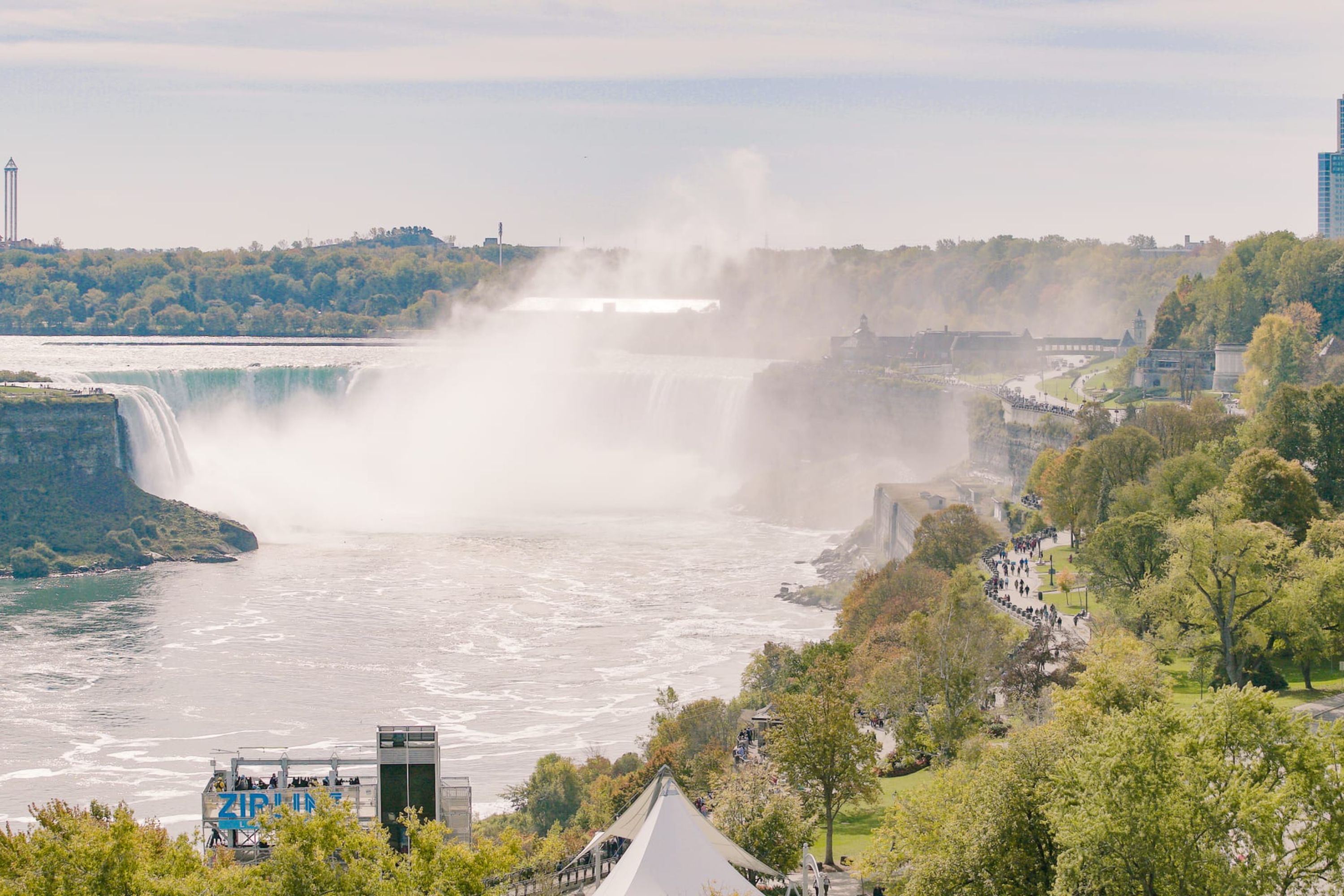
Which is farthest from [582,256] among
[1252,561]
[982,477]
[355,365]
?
[1252,561]

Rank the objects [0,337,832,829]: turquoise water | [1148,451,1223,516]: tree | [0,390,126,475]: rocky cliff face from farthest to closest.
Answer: [0,390,126,475]: rocky cliff face → [1148,451,1223,516]: tree → [0,337,832,829]: turquoise water

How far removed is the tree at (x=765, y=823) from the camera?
85.1ft

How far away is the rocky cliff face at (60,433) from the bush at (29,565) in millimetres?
7837

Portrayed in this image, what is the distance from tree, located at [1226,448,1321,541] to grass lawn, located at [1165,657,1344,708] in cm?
602

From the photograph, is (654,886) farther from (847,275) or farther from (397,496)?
(847,275)

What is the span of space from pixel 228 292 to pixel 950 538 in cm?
11433

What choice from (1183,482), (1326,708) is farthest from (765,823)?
(1183,482)

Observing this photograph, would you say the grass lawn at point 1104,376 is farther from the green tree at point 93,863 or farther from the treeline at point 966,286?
the green tree at point 93,863

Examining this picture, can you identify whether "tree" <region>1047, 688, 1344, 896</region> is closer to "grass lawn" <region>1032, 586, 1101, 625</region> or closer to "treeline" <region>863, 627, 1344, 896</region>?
"treeline" <region>863, 627, 1344, 896</region>

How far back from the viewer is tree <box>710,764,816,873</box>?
26.0 metres

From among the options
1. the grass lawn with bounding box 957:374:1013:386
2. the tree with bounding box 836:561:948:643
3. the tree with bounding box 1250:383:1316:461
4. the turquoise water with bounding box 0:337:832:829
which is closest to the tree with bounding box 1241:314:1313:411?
the tree with bounding box 1250:383:1316:461

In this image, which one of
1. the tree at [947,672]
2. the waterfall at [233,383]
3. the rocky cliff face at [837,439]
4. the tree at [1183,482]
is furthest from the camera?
the waterfall at [233,383]

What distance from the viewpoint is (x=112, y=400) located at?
7606 cm

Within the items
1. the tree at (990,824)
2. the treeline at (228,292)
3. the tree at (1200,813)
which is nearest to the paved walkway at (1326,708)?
the tree at (990,824)
